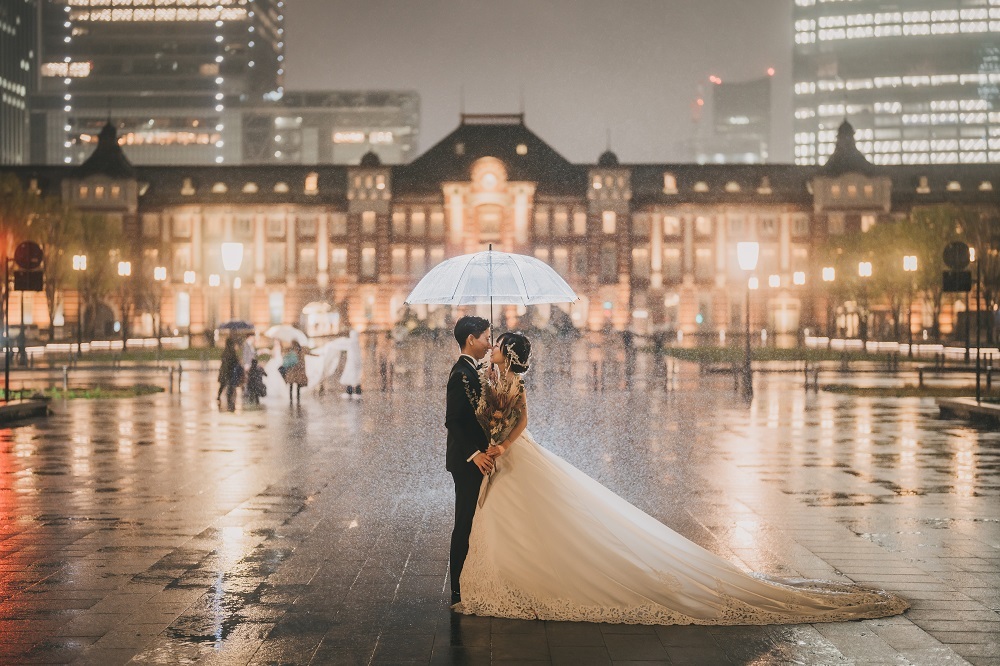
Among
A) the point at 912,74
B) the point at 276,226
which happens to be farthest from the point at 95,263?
the point at 912,74

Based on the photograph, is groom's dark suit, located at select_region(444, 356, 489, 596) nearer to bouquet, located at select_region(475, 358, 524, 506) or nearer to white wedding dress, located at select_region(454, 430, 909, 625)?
bouquet, located at select_region(475, 358, 524, 506)

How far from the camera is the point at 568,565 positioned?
674cm

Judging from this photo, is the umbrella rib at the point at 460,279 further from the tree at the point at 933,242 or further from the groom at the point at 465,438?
the tree at the point at 933,242

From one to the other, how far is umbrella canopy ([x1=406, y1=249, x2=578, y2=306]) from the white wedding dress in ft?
9.47

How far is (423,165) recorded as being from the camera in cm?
9725

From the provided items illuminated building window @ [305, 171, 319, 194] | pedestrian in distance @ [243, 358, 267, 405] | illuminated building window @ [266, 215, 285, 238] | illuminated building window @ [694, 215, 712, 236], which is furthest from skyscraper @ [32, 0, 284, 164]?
pedestrian in distance @ [243, 358, 267, 405]

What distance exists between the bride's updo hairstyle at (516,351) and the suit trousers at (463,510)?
68cm

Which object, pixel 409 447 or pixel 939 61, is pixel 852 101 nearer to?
pixel 939 61

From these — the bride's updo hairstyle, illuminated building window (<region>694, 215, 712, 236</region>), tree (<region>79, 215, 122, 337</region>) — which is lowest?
the bride's updo hairstyle

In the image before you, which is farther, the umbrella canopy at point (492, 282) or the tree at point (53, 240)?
the tree at point (53, 240)

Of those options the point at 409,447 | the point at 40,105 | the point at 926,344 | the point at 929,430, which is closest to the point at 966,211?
the point at 926,344

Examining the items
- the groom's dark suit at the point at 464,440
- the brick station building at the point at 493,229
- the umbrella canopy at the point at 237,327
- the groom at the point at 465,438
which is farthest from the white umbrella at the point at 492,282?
the brick station building at the point at 493,229

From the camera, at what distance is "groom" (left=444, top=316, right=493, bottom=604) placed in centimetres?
700

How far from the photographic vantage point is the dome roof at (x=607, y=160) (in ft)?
311
